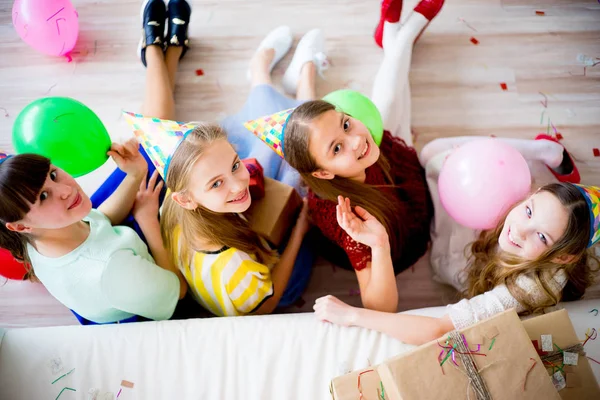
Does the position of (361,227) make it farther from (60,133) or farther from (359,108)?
(60,133)

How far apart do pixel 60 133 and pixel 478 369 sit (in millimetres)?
1296

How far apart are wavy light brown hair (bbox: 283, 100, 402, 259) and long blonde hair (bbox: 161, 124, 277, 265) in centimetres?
22

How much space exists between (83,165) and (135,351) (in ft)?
1.97

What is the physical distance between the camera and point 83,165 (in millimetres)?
1413

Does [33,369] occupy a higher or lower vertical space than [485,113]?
lower

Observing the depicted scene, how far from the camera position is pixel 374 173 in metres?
1.63

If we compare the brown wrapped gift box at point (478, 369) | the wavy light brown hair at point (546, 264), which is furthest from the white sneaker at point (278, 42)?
the brown wrapped gift box at point (478, 369)

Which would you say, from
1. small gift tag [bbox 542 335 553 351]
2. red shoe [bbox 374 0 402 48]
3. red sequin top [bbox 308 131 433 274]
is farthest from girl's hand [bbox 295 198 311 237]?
red shoe [bbox 374 0 402 48]

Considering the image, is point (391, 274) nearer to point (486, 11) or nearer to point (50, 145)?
point (50, 145)

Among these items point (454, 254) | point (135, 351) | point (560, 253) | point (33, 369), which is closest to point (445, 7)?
point (454, 254)

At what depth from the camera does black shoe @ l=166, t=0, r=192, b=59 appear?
6.78 feet

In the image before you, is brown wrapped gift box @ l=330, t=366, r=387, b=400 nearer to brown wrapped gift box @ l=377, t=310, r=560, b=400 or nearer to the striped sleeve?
brown wrapped gift box @ l=377, t=310, r=560, b=400

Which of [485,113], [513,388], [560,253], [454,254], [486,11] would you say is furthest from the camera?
[486,11]

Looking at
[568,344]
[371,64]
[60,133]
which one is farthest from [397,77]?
[60,133]
